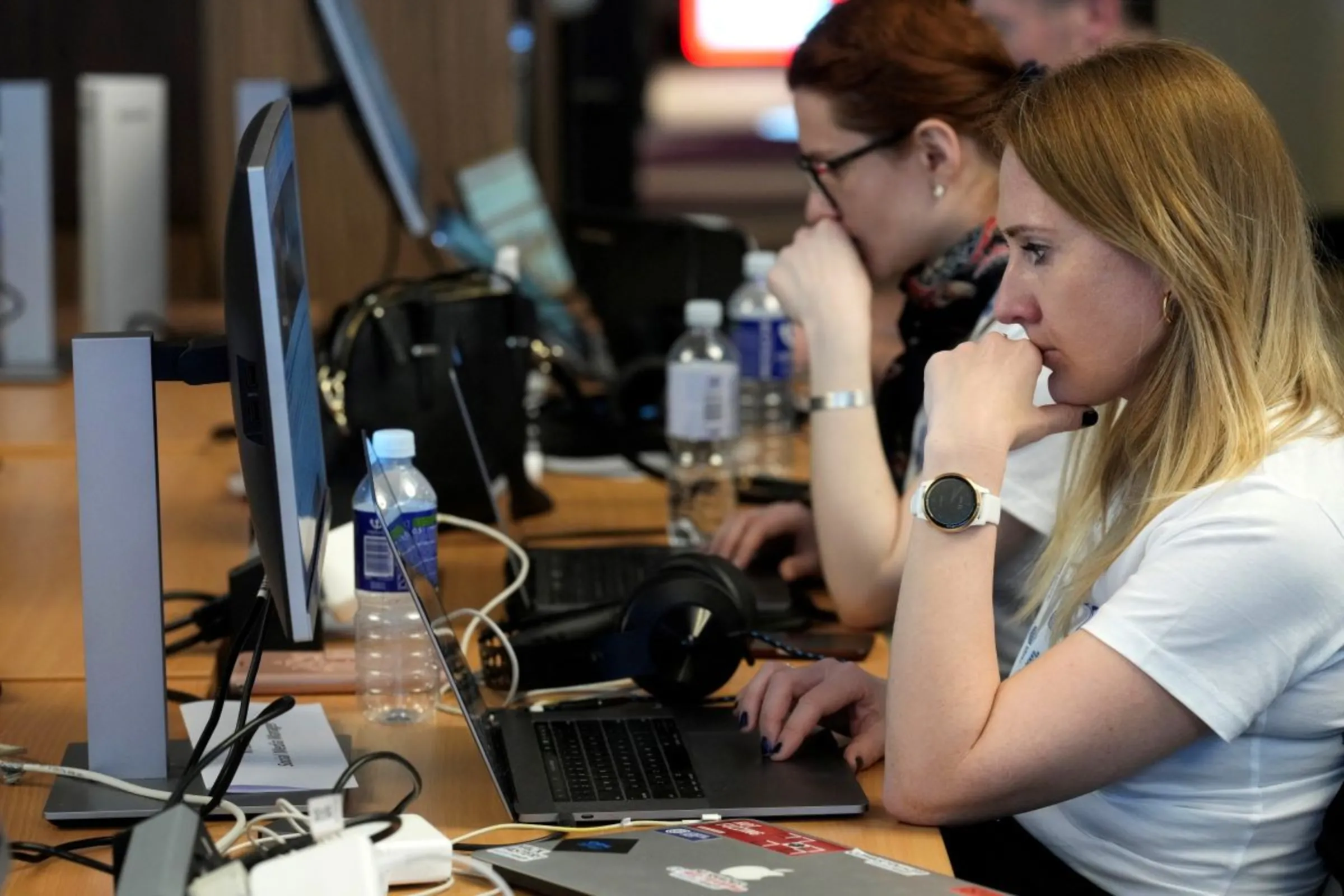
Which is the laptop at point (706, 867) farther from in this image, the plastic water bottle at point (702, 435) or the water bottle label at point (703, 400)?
the water bottle label at point (703, 400)

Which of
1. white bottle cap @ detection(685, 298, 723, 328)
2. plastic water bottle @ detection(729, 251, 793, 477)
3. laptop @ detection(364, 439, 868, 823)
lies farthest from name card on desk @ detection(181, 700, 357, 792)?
plastic water bottle @ detection(729, 251, 793, 477)

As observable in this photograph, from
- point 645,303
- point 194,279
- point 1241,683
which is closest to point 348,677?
point 1241,683

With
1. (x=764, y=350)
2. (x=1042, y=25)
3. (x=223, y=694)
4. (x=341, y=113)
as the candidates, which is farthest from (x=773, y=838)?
(x=341, y=113)

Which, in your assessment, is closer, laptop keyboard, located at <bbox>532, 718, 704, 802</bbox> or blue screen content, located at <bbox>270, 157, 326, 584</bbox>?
blue screen content, located at <bbox>270, 157, 326, 584</bbox>

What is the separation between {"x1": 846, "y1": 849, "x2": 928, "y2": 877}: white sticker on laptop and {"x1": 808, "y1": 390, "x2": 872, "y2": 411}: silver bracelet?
0.76m

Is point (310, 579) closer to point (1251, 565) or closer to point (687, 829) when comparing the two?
point (687, 829)

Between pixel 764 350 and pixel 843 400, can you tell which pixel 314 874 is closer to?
pixel 843 400

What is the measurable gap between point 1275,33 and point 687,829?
3.84 m

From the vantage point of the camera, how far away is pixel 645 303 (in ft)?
9.39

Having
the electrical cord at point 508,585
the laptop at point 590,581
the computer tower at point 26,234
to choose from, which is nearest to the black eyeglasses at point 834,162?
the laptop at point 590,581

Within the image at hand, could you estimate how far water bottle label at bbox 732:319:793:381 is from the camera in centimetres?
259

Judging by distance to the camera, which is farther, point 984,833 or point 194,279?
point 194,279

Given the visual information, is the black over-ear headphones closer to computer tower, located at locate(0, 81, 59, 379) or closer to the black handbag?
the black handbag

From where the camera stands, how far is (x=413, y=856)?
108 cm
